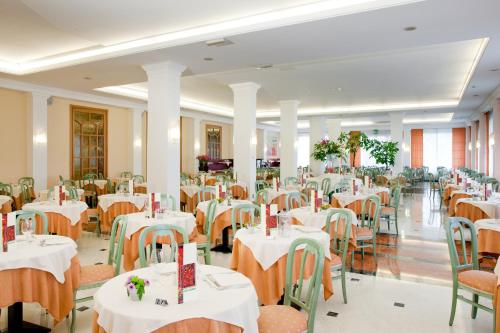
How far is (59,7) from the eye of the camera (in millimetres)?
5121

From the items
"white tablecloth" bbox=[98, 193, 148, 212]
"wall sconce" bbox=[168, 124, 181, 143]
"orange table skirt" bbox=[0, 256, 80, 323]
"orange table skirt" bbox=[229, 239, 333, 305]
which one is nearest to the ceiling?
"wall sconce" bbox=[168, 124, 181, 143]

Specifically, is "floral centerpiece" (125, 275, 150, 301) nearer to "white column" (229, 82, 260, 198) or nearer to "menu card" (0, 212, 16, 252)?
"menu card" (0, 212, 16, 252)

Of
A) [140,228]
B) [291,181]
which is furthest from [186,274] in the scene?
[291,181]

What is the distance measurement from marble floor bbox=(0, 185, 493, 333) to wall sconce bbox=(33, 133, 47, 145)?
15.0 feet

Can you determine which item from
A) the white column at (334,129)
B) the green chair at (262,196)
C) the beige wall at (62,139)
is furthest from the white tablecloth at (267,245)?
the white column at (334,129)

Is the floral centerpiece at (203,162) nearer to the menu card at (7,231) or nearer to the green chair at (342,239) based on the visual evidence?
the green chair at (342,239)

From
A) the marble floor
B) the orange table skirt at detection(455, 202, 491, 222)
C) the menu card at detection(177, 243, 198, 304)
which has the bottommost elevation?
the marble floor

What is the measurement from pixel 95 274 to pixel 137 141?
10.6m

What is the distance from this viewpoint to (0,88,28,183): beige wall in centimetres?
991

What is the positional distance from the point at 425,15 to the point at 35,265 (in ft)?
16.6

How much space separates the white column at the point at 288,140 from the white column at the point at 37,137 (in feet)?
23.3

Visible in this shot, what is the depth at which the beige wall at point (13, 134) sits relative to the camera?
9.91m

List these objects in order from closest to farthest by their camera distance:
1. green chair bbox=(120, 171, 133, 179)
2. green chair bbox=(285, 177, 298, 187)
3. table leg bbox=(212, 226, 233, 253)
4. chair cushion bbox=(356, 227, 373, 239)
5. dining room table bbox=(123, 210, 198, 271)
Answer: dining room table bbox=(123, 210, 198, 271)
chair cushion bbox=(356, 227, 373, 239)
table leg bbox=(212, 226, 233, 253)
green chair bbox=(285, 177, 298, 187)
green chair bbox=(120, 171, 133, 179)

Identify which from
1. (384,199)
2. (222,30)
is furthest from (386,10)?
(384,199)
